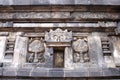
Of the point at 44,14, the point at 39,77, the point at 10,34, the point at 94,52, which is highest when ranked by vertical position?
the point at 44,14

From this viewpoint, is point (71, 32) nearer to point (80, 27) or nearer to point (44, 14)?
point (80, 27)

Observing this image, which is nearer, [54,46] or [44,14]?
[54,46]

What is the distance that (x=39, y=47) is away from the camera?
21.2 feet

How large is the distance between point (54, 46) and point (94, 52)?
1142 mm

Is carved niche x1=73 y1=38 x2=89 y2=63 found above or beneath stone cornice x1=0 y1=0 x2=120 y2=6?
beneath

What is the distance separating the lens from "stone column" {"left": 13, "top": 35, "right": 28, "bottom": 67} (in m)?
6.13

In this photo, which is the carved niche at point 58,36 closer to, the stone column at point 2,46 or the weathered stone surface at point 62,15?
the weathered stone surface at point 62,15

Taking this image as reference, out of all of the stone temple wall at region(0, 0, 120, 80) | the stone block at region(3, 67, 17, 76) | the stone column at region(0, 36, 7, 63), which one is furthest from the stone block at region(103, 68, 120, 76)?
the stone column at region(0, 36, 7, 63)

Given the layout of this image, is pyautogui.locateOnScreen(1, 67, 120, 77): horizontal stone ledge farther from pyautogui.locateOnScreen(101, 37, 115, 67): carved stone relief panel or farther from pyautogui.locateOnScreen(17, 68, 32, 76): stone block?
pyautogui.locateOnScreen(101, 37, 115, 67): carved stone relief panel

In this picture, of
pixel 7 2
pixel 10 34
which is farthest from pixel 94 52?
pixel 7 2

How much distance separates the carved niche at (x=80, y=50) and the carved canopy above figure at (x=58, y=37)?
26 cm

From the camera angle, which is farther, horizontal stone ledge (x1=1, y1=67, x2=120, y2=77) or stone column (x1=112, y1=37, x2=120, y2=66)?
stone column (x1=112, y1=37, x2=120, y2=66)

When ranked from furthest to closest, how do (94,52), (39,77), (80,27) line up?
(80,27), (94,52), (39,77)

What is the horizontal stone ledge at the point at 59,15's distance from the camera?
22.3 ft
